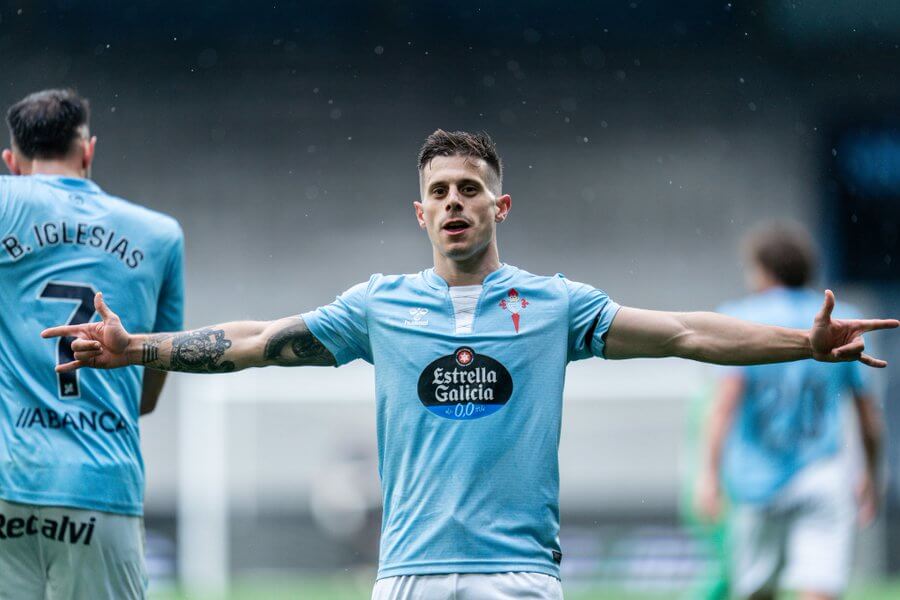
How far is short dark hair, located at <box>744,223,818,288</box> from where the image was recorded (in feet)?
24.1

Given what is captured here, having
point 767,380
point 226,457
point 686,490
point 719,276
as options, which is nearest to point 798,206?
point 719,276

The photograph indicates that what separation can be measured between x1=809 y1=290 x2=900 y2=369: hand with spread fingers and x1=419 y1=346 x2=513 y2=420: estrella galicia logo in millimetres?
894

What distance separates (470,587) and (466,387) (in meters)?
0.56

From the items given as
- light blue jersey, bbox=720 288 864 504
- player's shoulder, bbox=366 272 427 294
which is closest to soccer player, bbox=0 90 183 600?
player's shoulder, bbox=366 272 427 294

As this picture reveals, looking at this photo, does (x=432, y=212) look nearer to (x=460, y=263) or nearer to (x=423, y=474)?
(x=460, y=263)

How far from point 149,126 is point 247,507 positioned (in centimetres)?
560

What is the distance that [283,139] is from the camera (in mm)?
18266

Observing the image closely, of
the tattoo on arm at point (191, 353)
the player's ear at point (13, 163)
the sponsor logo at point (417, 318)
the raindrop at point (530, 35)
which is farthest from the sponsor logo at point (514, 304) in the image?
the raindrop at point (530, 35)

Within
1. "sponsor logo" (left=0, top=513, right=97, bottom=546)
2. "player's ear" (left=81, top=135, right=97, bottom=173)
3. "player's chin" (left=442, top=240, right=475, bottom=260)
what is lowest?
"sponsor logo" (left=0, top=513, right=97, bottom=546)

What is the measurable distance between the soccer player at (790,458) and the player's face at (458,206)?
3.05 meters

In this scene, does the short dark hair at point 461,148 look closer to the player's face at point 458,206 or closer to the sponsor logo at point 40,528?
the player's face at point 458,206

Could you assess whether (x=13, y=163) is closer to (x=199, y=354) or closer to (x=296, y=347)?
(x=199, y=354)

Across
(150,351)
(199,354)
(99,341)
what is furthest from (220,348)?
(99,341)

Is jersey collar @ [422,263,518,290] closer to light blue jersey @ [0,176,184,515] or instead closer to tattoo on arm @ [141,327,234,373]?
tattoo on arm @ [141,327,234,373]
